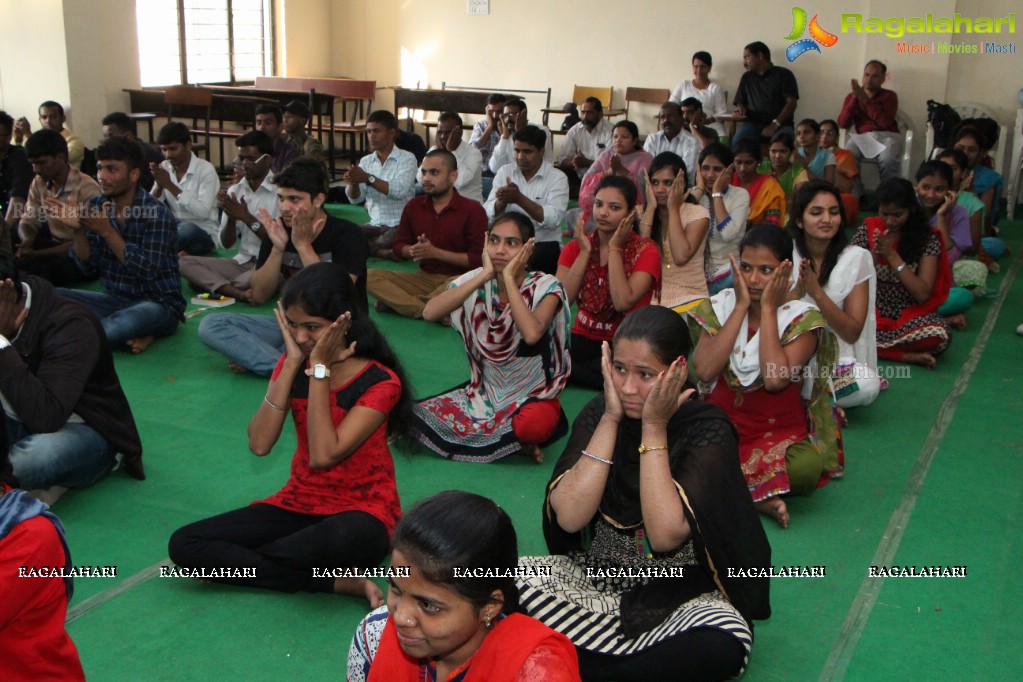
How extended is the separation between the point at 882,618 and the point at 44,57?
7.85 meters

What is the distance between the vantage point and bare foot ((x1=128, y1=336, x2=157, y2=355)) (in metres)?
4.30

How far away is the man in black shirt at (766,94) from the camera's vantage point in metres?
9.07

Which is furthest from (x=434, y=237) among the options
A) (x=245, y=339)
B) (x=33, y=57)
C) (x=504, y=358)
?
(x=33, y=57)

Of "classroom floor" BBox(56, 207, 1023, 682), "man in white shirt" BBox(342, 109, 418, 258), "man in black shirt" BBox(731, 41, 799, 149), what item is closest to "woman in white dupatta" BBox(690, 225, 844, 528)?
"classroom floor" BBox(56, 207, 1023, 682)

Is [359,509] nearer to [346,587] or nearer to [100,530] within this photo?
[346,587]

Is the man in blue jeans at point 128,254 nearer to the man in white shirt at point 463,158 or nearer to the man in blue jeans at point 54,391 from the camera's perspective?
the man in blue jeans at point 54,391

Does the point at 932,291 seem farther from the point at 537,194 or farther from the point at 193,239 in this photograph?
the point at 193,239

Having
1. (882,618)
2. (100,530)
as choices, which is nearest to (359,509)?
(100,530)

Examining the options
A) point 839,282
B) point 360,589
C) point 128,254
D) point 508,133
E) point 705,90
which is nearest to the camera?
point 360,589

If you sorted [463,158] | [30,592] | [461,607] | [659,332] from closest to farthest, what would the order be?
1. [461,607]
2. [30,592]
3. [659,332]
4. [463,158]

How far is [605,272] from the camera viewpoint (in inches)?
155

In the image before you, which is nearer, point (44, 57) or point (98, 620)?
point (98, 620)

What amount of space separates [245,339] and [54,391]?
4.62 ft

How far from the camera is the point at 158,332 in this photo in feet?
14.6
